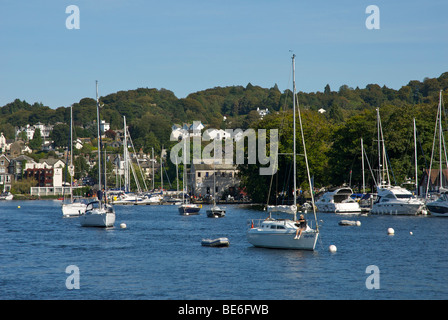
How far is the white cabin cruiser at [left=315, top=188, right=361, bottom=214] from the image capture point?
299ft

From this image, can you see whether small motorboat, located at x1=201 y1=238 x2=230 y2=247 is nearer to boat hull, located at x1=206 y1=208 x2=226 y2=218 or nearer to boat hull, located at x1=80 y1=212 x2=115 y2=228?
boat hull, located at x1=80 y1=212 x2=115 y2=228

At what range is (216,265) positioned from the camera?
142ft

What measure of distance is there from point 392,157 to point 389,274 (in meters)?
63.3

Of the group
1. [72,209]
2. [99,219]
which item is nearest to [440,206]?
[99,219]

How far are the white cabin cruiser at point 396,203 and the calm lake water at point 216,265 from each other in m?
14.8

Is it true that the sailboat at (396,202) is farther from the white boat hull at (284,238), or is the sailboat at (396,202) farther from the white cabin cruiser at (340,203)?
the white boat hull at (284,238)

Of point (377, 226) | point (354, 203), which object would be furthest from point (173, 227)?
point (354, 203)

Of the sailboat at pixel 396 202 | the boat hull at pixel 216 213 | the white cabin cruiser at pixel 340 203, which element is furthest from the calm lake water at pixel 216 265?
the white cabin cruiser at pixel 340 203

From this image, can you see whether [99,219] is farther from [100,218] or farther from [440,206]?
[440,206]

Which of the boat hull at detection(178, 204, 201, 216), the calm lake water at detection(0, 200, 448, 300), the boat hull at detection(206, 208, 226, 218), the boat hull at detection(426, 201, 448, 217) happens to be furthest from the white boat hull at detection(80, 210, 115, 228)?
the boat hull at detection(426, 201, 448, 217)

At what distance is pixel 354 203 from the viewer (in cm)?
9144

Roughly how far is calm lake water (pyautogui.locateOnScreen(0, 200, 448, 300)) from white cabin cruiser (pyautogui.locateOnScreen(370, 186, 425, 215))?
1482 centimetres
